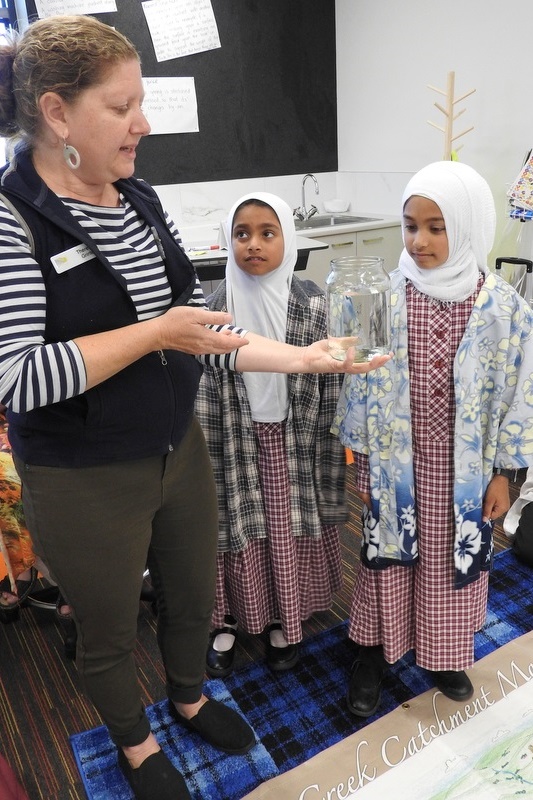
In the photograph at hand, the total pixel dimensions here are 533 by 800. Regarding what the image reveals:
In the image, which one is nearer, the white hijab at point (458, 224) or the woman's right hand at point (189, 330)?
the woman's right hand at point (189, 330)

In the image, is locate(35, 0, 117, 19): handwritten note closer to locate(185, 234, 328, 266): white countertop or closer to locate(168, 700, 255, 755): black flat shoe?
locate(185, 234, 328, 266): white countertop

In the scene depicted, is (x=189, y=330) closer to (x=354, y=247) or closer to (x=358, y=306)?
(x=358, y=306)

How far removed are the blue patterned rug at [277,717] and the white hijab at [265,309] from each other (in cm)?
70

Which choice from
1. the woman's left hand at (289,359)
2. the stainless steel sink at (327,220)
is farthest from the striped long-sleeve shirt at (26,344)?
the stainless steel sink at (327,220)

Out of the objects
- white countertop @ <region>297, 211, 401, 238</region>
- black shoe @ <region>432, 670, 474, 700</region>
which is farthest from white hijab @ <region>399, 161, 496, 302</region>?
white countertop @ <region>297, 211, 401, 238</region>

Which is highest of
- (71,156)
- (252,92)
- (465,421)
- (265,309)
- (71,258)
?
(252,92)

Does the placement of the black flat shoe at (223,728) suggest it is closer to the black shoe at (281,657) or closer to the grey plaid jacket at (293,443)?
the black shoe at (281,657)

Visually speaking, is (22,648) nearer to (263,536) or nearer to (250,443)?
(263,536)

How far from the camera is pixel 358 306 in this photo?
1.12 metres

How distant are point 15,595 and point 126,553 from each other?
1.08 meters

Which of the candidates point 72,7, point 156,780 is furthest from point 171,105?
point 156,780

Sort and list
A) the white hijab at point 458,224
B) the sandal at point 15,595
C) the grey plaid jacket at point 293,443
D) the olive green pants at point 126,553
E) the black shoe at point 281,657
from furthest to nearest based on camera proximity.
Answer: the sandal at point 15,595 → the black shoe at point 281,657 → the grey plaid jacket at point 293,443 → the white hijab at point 458,224 → the olive green pants at point 126,553

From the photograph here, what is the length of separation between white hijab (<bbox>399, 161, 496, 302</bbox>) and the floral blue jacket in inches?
1.9

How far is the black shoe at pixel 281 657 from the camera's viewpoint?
169 centimetres
